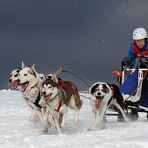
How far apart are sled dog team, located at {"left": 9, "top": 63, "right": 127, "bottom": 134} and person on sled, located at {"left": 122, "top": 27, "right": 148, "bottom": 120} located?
1.14 m

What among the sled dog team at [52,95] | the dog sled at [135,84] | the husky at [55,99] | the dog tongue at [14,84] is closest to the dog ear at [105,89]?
the sled dog team at [52,95]

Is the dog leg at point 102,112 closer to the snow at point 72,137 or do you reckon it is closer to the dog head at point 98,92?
the dog head at point 98,92

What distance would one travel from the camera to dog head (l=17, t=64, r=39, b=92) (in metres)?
8.56

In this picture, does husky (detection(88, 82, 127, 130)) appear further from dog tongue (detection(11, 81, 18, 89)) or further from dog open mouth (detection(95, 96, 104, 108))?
dog tongue (detection(11, 81, 18, 89))

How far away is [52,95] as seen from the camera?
25.9ft

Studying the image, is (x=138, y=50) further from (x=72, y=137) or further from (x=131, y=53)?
(x=72, y=137)

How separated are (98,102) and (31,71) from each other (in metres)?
1.48

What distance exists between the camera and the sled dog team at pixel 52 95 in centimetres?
798

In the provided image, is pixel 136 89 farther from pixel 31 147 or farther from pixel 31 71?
pixel 31 147

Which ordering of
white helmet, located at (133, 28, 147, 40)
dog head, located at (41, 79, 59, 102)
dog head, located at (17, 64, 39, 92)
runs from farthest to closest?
white helmet, located at (133, 28, 147, 40) < dog head, located at (17, 64, 39, 92) < dog head, located at (41, 79, 59, 102)

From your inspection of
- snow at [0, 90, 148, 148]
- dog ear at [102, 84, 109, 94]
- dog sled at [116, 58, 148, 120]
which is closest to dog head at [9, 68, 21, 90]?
snow at [0, 90, 148, 148]

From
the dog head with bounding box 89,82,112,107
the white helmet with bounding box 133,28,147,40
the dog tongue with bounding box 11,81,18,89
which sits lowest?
the dog head with bounding box 89,82,112,107

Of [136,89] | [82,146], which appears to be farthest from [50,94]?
[136,89]

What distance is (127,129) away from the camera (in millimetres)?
8484
